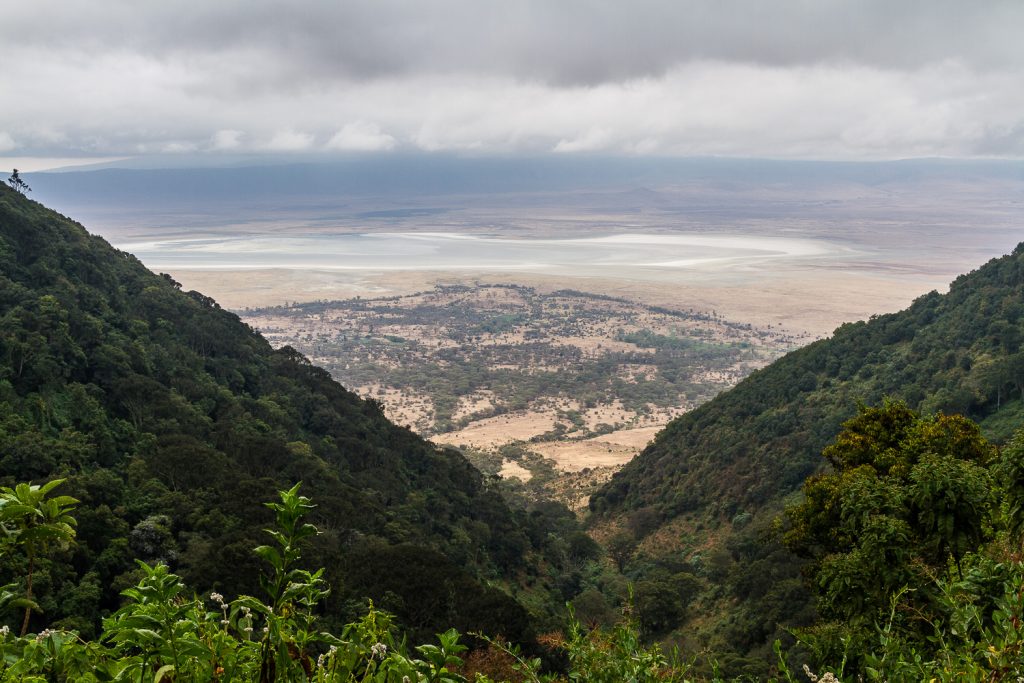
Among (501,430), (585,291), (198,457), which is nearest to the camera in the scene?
(198,457)

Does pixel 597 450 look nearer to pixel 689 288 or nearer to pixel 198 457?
pixel 198 457

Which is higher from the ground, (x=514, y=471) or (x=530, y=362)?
(x=530, y=362)

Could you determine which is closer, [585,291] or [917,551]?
[917,551]

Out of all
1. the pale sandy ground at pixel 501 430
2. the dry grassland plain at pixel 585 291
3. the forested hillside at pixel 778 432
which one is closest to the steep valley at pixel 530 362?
the pale sandy ground at pixel 501 430

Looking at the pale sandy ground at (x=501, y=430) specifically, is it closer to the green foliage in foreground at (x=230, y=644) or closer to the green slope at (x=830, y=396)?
the green slope at (x=830, y=396)

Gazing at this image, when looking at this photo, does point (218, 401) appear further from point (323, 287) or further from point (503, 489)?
point (323, 287)

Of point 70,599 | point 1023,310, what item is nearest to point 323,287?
point 1023,310

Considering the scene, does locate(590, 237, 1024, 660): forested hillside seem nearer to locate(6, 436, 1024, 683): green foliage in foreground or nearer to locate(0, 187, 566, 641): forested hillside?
locate(0, 187, 566, 641): forested hillside

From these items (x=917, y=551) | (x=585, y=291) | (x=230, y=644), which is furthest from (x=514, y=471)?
(x=585, y=291)
